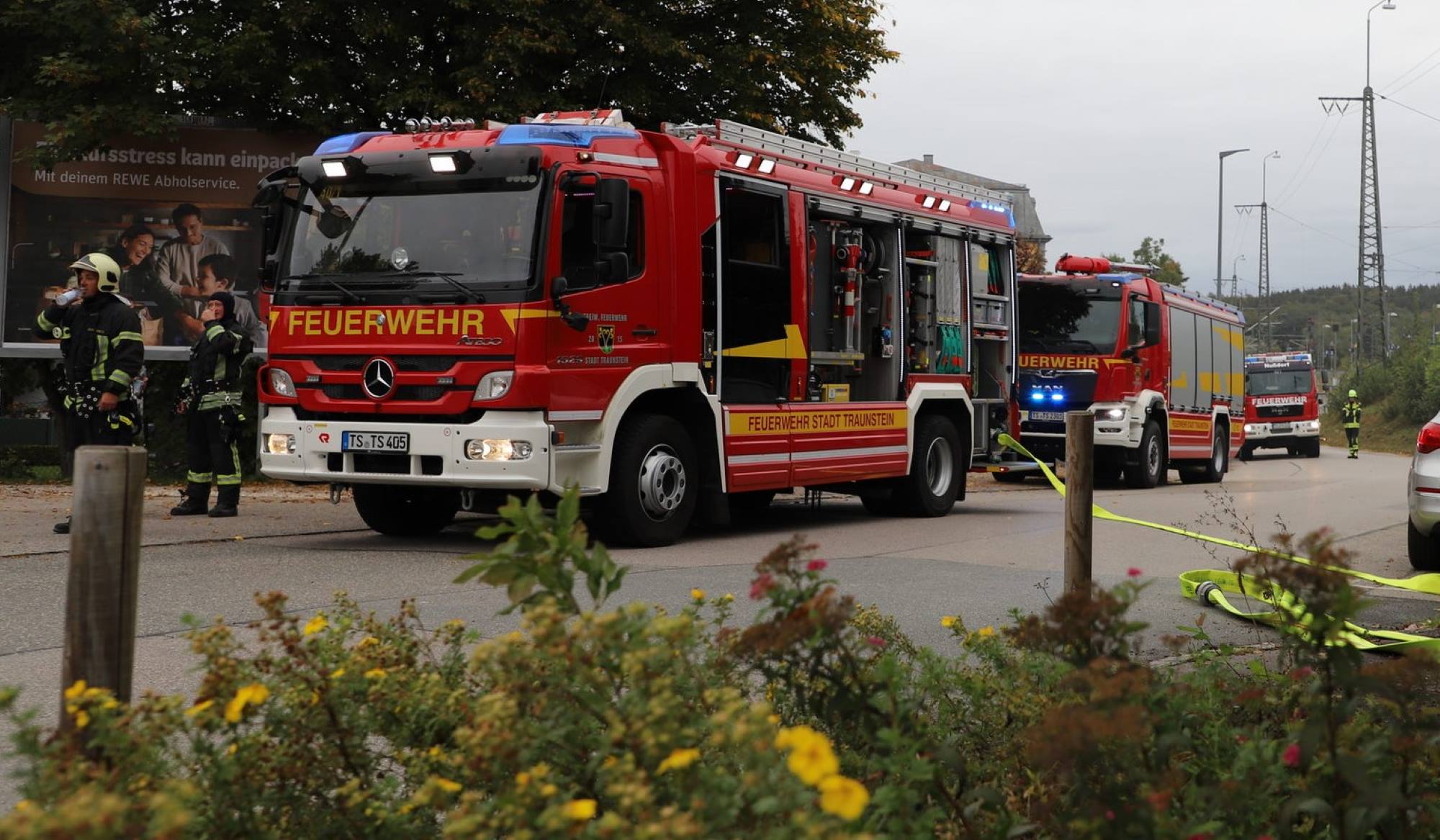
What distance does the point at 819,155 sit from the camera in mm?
12953

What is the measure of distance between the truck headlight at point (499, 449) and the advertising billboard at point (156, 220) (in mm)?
9866

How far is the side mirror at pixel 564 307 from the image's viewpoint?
10.0 m

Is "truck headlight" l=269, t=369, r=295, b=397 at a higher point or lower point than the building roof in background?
lower

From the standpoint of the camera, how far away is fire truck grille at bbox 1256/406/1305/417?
→ 129ft

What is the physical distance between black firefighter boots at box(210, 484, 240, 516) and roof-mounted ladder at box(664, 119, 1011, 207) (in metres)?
4.49

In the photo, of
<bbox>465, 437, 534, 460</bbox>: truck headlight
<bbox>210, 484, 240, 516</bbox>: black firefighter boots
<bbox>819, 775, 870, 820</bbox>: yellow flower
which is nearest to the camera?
<bbox>819, 775, 870, 820</bbox>: yellow flower

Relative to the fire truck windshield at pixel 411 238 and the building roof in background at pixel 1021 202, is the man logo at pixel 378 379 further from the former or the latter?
the building roof in background at pixel 1021 202

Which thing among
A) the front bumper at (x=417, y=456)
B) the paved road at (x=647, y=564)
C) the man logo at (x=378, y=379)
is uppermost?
the man logo at (x=378, y=379)

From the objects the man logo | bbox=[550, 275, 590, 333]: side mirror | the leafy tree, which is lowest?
the man logo

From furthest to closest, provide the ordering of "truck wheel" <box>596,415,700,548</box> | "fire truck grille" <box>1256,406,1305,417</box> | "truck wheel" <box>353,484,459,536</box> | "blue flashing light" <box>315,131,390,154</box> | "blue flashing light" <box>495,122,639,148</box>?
"fire truck grille" <box>1256,406,1305,417</box>, "truck wheel" <box>353,484,459,536</box>, "blue flashing light" <box>315,131,390,154</box>, "truck wheel" <box>596,415,700,548</box>, "blue flashing light" <box>495,122,639,148</box>

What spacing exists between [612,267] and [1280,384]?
3307 cm

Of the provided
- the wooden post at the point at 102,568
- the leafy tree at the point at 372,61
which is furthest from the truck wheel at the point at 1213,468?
the wooden post at the point at 102,568

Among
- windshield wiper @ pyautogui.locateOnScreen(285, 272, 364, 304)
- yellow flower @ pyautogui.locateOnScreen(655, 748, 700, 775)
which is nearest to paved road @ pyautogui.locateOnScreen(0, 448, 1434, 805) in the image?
windshield wiper @ pyautogui.locateOnScreen(285, 272, 364, 304)

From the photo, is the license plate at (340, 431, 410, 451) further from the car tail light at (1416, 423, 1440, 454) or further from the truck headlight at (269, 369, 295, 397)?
the car tail light at (1416, 423, 1440, 454)
